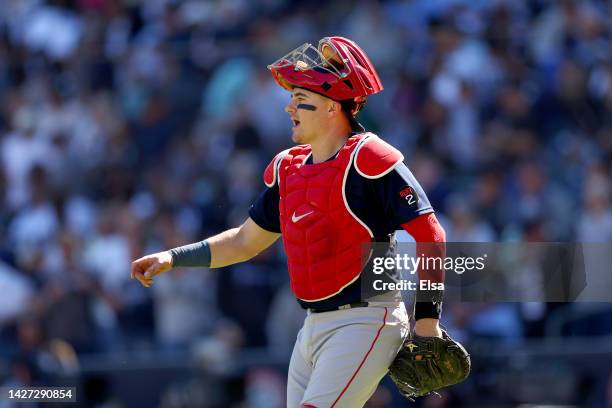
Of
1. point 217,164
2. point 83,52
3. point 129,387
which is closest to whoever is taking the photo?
point 129,387

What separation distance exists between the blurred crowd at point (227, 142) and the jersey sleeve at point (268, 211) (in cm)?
359

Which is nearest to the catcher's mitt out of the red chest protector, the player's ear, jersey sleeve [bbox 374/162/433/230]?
the red chest protector

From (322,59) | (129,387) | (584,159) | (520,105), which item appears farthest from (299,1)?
(322,59)

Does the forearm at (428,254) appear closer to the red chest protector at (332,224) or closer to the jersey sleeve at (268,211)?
the red chest protector at (332,224)

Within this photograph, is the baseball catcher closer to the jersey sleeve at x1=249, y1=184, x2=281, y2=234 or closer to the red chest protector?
the red chest protector

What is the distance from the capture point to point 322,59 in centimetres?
484

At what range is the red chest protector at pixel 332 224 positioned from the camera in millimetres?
4637

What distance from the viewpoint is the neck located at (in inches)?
190

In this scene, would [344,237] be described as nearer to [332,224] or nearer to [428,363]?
[332,224]

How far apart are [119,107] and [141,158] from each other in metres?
0.73

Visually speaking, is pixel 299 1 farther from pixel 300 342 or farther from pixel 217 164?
pixel 300 342

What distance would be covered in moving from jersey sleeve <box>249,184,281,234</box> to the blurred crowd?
11.8 feet

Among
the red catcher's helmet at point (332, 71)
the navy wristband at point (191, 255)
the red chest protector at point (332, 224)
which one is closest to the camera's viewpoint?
the red chest protector at point (332, 224)

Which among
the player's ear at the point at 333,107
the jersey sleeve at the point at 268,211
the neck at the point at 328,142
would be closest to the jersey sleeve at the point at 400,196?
the neck at the point at 328,142
